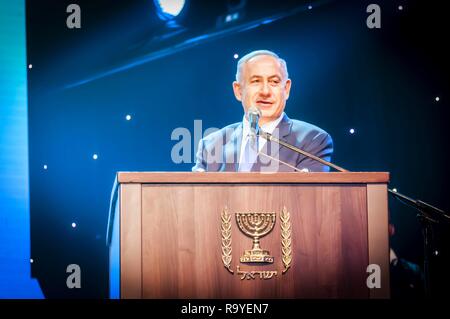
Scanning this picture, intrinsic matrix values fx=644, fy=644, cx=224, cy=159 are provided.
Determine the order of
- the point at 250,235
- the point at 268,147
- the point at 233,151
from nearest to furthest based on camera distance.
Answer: the point at 250,235 < the point at 268,147 < the point at 233,151

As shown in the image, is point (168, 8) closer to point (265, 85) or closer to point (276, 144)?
point (265, 85)

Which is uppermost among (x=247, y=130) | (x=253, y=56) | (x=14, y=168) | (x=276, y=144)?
(x=253, y=56)

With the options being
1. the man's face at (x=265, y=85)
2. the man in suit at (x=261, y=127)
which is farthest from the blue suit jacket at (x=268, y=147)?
the man's face at (x=265, y=85)

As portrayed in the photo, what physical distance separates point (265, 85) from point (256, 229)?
1823mm

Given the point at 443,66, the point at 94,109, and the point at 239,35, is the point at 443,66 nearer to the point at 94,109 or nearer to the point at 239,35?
the point at 239,35

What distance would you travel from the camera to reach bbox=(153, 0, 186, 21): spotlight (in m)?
4.49

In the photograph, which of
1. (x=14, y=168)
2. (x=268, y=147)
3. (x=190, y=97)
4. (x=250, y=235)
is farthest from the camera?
(x=190, y=97)

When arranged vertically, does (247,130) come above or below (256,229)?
above

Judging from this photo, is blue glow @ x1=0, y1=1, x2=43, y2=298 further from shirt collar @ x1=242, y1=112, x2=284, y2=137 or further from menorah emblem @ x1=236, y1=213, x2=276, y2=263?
menorah emblem @ x1=236, y1=213, x2=276, y2=263

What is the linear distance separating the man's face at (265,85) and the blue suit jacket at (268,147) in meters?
0.11

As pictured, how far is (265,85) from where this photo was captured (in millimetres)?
4246

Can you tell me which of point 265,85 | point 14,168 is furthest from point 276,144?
point 14,168

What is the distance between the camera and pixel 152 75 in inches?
177

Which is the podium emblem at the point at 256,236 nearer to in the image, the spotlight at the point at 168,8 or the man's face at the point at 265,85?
the man's face at the point at 265,85
